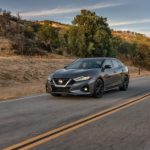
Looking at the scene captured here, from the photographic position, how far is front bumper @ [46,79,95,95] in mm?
14449

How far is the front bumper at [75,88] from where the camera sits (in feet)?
47.4

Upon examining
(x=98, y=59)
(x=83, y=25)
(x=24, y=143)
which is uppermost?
(x=83, y=25)

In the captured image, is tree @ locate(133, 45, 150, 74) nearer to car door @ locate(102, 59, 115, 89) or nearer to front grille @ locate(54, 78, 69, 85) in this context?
car door @ locate(102, 59, 115, 89)

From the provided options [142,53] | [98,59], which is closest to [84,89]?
[98,59]

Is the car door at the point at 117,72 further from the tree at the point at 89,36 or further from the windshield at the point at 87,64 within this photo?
the tree at the point at 89,36

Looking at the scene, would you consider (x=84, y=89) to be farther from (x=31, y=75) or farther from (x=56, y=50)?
(x=56, y=50)

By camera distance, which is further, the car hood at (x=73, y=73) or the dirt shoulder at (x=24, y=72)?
the dirt shoulder at (x=24, y=72)

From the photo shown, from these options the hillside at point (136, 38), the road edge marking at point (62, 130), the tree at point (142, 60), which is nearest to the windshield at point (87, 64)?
the road edge marking at point (62, 130)

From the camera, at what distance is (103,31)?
4831cm

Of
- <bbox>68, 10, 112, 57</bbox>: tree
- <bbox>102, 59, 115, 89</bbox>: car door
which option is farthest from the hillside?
<bbox>102, 59, 115, 89</bbox>: car door

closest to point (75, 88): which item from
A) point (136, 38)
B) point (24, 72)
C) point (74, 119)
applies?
point (74, 119)

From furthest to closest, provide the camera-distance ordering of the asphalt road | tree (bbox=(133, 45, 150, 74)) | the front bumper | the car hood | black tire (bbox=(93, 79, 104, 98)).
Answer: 1. tree (bbox=(133, 45, 150, 74))
2. black tire (bbox=(93, 79, 104, 98))
3. the car hood
4. the front bumper
5. the asphalt road

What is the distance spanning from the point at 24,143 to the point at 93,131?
1.73m

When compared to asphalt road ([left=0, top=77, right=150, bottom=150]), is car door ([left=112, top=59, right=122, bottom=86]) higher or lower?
higher
